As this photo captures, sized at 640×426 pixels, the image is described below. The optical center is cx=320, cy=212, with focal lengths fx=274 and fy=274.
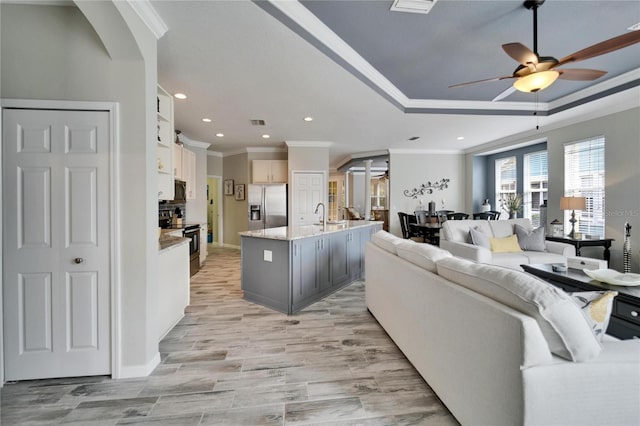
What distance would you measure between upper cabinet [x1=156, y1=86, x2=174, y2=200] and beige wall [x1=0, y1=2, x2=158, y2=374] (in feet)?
3.48

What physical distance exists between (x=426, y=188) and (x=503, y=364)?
7.34m

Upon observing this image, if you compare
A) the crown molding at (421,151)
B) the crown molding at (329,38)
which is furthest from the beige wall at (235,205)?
the crown molding at (329,38)

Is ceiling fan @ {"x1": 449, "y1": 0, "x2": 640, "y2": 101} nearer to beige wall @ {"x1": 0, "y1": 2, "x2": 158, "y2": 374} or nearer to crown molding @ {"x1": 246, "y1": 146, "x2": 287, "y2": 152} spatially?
beige wall @ {"x1": 0, "y1": 2, "x2": 158, "y2": 374}

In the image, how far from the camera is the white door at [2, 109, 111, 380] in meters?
1.98

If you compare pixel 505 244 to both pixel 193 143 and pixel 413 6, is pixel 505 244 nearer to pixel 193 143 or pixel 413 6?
pixel 413 6

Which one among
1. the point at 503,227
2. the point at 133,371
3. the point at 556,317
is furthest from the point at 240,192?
the point at 556,317

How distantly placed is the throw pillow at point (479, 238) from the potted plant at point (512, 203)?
→ 3079 mm

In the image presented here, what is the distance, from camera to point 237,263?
5930 mm

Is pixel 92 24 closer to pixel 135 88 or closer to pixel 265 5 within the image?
pixel 135 88

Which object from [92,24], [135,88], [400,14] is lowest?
[135,88]

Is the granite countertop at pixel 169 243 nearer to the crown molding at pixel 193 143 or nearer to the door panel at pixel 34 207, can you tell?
the door panel at pixel 34 207

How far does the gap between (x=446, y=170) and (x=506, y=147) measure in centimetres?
164

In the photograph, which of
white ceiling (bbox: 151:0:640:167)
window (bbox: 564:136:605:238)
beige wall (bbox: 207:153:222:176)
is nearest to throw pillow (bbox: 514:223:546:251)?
window (bbox: 564:136:605:238)

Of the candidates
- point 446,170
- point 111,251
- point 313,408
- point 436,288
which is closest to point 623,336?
point 436,288
